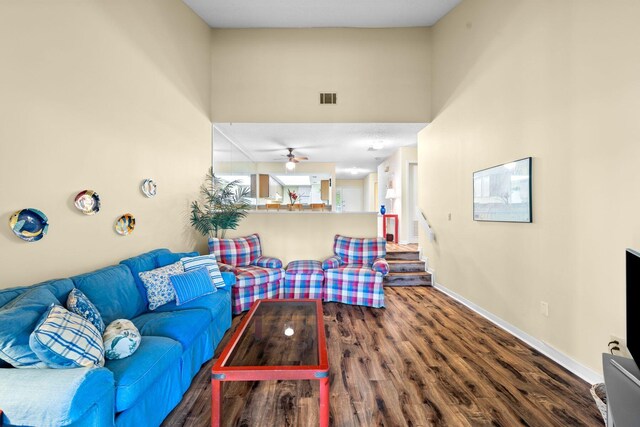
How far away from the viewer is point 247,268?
3797 millimetres

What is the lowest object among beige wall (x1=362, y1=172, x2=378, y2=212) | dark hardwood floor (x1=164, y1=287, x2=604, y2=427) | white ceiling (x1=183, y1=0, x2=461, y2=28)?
dark hardwood floor (x1=164, y1=287, x2=604, y2=427)

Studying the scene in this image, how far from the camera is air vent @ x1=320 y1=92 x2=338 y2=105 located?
15.7 feet

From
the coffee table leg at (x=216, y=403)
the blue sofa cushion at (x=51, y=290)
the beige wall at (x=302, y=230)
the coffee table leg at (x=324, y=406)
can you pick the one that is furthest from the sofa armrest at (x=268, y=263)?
the coffee table leg at (x=324, y=406)

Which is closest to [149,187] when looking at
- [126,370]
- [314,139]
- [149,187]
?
[149,187]

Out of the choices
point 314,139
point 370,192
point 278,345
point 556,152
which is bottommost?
point 278,345

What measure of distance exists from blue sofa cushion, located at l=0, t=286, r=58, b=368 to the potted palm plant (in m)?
2.56

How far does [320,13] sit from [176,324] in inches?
187

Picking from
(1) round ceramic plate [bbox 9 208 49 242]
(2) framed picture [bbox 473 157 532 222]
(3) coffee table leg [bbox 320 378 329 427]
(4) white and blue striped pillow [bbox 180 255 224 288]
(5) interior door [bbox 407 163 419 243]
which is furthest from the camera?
(5) interior door [bbox 407 163 419 243]

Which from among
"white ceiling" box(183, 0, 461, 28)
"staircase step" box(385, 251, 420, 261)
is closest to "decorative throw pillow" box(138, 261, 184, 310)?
"staircase step" box(385, 251, 420, 261)

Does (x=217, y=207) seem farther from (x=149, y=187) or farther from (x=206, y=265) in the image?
(x=206, y=265)

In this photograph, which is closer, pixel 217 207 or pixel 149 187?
pixel 149 187

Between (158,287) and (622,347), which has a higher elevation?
(158,287)

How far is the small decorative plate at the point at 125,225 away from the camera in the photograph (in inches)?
102

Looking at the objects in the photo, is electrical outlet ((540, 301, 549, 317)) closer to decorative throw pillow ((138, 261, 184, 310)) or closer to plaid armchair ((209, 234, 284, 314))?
plaid armchair ((209, 234, 284, 314))
